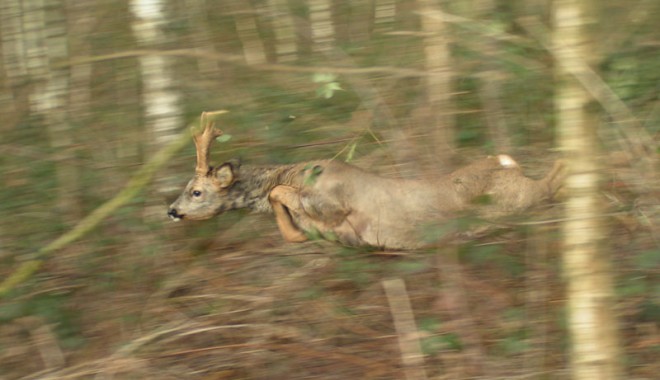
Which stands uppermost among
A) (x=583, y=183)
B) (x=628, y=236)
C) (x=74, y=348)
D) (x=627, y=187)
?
(x=583, y=183)

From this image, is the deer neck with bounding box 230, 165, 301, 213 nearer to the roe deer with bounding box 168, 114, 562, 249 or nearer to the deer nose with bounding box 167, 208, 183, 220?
the roe deer with bounding box 168, 114, 562, 249

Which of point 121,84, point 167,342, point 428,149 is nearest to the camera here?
point 428,149

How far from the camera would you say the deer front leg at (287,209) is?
7.80 meters

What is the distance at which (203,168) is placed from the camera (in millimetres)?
7906

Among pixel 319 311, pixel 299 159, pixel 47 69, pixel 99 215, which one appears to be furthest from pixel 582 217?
pixel 47 69

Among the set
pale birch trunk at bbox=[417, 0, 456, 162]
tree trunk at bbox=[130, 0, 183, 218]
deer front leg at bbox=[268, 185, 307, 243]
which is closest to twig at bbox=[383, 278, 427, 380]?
deer front leg at bbox=[268, 185, 307, 243]

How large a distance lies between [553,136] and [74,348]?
4.10 metres

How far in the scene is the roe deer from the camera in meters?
7.34

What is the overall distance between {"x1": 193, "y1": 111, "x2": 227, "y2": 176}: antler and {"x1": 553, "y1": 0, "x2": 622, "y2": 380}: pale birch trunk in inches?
136

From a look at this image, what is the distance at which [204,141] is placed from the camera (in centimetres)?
762

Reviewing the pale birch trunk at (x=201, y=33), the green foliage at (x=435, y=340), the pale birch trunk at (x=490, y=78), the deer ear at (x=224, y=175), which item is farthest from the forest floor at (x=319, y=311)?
the pale birch trunk at (x=201, y=33)

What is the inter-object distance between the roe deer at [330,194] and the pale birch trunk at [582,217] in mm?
2460

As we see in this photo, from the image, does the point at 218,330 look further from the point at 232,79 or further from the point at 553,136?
the point at 553,136

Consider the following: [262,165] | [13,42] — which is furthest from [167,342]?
[13,42]
